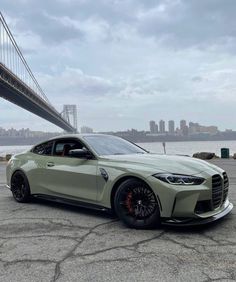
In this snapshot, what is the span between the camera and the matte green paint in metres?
4.70

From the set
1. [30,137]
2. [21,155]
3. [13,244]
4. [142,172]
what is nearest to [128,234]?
[142,172]

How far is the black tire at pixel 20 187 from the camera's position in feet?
23.3

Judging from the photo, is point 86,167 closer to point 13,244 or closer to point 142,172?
→ point 142,172

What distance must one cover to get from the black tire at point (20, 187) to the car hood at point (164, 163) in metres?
2.15

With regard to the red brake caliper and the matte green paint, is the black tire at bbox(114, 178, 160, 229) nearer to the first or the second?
the red brake caliper

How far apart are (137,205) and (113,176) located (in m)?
0.56

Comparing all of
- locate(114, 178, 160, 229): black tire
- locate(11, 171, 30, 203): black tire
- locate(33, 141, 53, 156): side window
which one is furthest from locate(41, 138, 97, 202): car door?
locate(11, 171, 30, 203): black tire

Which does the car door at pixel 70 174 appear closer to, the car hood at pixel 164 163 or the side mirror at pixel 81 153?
the side mirror at pixel 81 153

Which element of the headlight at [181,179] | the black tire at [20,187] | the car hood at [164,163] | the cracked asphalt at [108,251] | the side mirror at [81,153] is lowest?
the cracked asphalt at [108,251]

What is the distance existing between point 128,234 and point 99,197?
0.86m

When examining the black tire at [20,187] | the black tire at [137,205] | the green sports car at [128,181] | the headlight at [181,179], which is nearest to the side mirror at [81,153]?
the green sports car at [128,181]

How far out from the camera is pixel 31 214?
624cm

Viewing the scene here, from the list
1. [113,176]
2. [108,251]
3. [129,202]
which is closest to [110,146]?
[113,176]

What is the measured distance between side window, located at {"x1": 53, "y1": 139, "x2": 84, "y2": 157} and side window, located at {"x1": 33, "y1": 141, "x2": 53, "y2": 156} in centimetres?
18
